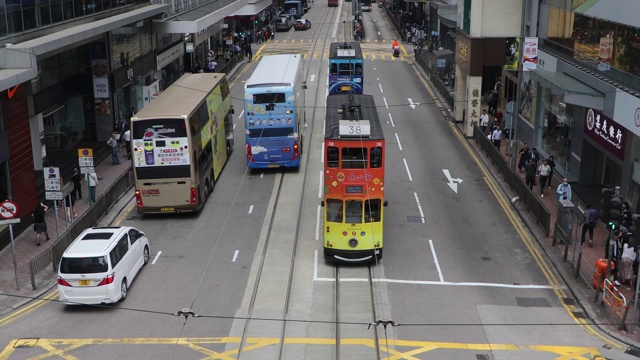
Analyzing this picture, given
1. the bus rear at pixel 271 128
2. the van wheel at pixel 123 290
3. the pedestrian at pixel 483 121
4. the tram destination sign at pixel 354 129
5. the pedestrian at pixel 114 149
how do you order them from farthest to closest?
the pedestrian at pixel 483 121
the pedestrian at pixel 114 149
the bus rear at pixel 271 128
the tram destination sign at pixel 354 129
the van wheel at pixel 123 290

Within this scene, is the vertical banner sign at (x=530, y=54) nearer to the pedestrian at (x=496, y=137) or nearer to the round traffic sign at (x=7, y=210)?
the pedestrian at (x=496, y=137)

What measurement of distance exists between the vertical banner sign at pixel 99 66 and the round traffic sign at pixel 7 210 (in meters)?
17.1

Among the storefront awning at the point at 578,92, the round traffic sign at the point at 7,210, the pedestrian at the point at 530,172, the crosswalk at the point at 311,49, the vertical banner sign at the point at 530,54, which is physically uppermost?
the vertical banner sign at the point at 530,54

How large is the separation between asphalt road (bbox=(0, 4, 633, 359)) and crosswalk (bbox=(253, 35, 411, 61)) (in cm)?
3705

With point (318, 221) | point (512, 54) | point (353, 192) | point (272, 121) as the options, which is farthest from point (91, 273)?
point (512, 54)

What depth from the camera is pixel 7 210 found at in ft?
71.9

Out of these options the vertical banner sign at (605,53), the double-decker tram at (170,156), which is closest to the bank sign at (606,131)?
the vertical banner sign at (605,53)

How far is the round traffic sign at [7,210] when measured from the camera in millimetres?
21858

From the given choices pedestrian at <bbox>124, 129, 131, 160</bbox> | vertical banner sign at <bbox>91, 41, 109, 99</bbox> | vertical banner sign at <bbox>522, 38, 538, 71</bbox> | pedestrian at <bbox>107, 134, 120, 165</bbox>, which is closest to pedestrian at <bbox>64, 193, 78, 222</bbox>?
pedestrian at <bbox>107, 134, 120, 165</bbox>

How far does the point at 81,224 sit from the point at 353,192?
9662mm

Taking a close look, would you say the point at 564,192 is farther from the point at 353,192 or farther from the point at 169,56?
the point at 169,56

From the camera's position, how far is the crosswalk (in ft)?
229

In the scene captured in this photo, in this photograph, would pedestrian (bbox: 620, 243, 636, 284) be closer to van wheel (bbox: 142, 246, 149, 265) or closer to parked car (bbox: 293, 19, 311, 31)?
van wheel (bbox: 142, 246, 149, 265)

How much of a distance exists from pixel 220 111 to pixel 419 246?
1336cm
